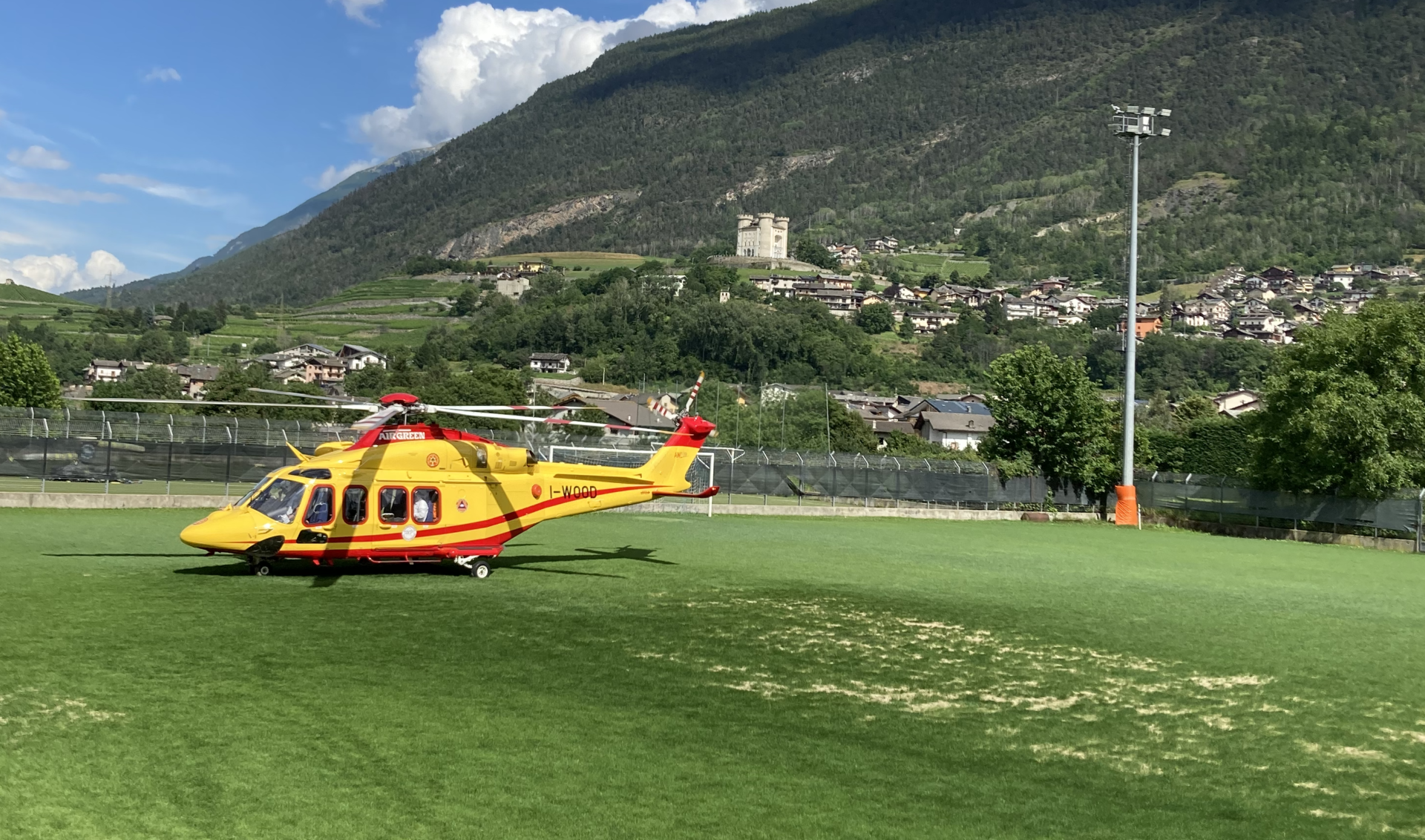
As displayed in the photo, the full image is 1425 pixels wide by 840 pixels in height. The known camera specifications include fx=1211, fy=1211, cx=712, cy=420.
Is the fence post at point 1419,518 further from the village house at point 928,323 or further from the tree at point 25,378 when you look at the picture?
the village house at point 928,323

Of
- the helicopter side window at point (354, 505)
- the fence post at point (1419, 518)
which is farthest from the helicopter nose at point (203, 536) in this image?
the fence post at point (1419, 518)

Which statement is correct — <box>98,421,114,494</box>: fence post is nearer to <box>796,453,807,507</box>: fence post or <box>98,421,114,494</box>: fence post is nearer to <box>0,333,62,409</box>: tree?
<box>796,453,807,507</box>: fence post

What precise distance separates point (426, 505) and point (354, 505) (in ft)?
3.73

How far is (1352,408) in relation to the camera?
126ft

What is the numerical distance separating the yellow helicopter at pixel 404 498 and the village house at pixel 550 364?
408 feet

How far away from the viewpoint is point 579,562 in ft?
70.1

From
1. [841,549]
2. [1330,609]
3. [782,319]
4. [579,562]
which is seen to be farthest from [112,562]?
[782,319]

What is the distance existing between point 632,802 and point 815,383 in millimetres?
131390

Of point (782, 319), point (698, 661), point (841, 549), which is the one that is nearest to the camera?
point (698, 661)

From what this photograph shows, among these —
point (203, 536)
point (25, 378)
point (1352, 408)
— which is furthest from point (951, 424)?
point (203, 536)

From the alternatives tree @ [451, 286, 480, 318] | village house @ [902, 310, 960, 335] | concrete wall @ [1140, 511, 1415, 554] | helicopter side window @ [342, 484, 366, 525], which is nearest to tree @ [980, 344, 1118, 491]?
concrete wall @ [1140, 511, 1415, 554]

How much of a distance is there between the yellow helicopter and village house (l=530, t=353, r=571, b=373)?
12421cm

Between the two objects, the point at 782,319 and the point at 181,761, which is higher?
the point at 782,319

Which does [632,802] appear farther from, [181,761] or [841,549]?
[841,549]
